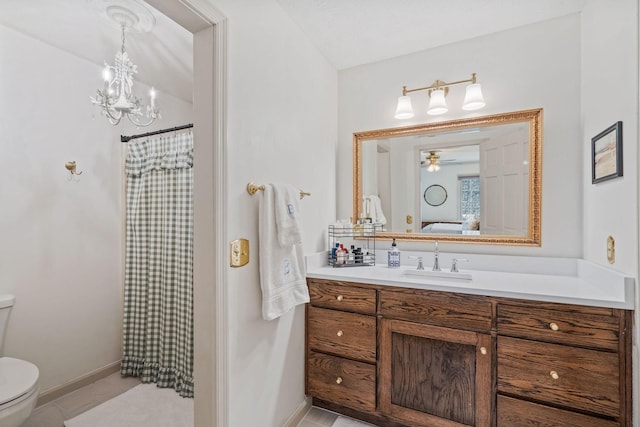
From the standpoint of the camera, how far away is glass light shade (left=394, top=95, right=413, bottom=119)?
2107 mm

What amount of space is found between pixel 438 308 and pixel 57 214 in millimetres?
2507

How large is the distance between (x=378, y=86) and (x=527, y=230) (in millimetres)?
1447

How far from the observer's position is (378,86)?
2.30m

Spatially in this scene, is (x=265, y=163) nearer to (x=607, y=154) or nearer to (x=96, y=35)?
(x=96, y=35)

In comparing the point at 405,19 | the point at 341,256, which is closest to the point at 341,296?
the point at 341,256

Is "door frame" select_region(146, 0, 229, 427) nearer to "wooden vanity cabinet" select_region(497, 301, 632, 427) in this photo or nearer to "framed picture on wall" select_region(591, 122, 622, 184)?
"wooden vanity cabinet" select_region(497, 301, 632, 427)

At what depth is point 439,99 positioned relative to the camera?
2.01 meters

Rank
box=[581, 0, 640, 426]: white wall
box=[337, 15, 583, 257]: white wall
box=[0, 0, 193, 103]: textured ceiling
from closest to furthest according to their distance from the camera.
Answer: box=[581, 0, 640, 426]: white wall < box=[0, 0, 193, 103]: textured ceiling < box=[337, 15, 583, 257]: white wall

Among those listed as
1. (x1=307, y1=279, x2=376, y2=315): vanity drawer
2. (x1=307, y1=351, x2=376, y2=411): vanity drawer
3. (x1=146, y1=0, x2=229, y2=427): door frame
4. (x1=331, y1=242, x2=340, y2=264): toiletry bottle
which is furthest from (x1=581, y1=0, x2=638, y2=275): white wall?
(x1=146, y1=0, x2=229, y2=427): door frame

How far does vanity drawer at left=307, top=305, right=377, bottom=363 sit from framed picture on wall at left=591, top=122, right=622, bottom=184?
4.42 ft

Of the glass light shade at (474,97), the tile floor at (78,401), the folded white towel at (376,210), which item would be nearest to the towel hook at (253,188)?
the folded white towel at (376,210)

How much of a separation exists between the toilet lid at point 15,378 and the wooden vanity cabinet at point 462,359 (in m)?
1.40

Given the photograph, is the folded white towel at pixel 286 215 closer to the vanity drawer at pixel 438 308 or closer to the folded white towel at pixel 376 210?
the vanity drawer at pixel 438 308

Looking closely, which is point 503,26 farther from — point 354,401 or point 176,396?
point 176,396
